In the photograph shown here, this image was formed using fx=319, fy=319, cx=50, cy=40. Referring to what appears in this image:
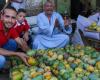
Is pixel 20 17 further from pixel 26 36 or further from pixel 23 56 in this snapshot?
pixel 23 56

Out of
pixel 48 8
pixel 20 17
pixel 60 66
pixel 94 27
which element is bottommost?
pixel 60 66

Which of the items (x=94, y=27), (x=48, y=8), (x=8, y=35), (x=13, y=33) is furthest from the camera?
(x=48, y=8)

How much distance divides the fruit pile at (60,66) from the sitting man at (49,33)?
103 cm

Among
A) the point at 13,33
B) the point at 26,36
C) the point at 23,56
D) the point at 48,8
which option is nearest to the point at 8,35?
the point at 13,33

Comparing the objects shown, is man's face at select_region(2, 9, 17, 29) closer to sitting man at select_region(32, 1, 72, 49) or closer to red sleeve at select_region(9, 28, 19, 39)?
red sleeve at select_region(9, 28, 19, 39)

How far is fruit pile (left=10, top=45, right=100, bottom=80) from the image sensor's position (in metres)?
3.57

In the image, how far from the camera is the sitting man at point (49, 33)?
18.2 ft

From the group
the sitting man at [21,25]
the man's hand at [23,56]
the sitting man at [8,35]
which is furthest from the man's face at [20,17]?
the man's hand at [23,56]

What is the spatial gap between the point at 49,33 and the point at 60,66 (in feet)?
5.88

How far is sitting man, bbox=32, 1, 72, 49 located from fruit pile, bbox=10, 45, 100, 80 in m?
1.03

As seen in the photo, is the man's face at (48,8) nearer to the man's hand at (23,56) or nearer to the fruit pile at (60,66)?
the fruit pile at (60,66)

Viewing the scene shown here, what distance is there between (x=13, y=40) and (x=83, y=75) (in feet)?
5.11

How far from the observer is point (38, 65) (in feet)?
13.4

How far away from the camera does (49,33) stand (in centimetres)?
557
